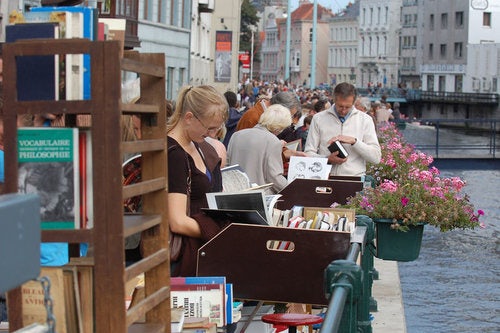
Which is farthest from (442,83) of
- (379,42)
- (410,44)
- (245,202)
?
(245,202)

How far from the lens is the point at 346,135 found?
10.5m

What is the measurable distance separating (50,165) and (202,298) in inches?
74.1

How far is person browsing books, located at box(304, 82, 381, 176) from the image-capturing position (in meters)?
10.4

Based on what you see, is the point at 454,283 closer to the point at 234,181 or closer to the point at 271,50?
the point at 234,181

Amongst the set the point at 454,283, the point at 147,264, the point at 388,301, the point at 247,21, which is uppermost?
the point at 247,21

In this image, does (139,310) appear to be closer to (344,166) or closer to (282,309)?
(282,309)

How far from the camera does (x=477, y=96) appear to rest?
98.6m

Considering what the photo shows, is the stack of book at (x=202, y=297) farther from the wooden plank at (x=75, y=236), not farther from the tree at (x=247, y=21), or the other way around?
the tree at (x=247, y=21)

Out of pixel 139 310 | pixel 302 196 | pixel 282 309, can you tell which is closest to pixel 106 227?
pixel 139 310

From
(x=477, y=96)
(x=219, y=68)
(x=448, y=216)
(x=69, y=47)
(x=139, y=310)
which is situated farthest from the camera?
(x=477, y=96)

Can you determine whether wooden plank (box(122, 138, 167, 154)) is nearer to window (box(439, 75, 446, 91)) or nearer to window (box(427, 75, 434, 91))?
window (box(439, 75, 446, 91))

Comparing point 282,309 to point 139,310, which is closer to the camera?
point 139,310

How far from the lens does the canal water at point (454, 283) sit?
10750 millimetres

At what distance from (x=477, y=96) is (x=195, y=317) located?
3767 inches
